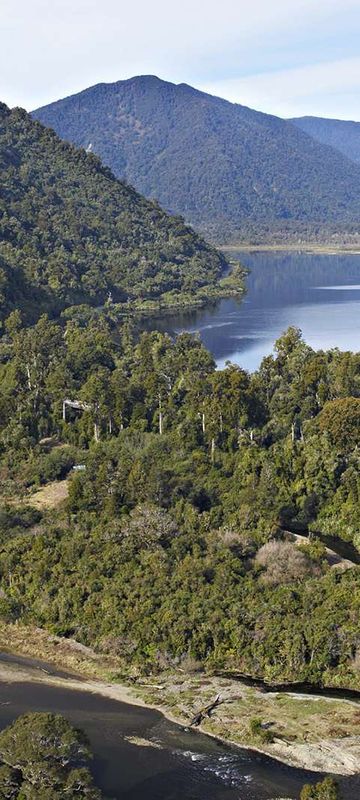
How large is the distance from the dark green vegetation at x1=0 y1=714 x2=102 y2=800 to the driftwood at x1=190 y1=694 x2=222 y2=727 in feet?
12.9

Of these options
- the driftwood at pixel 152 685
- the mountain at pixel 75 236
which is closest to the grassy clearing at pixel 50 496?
the driftwood at pixel 152 685

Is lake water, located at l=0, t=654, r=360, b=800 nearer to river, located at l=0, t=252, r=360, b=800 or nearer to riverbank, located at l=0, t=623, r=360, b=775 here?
river, located at l=0, t=252, r=360, b=800

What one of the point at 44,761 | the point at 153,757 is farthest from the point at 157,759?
the point at 44,761

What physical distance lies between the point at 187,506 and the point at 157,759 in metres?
15.5

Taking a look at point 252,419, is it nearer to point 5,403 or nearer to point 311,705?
point 5,403

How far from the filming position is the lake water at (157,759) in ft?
74.9

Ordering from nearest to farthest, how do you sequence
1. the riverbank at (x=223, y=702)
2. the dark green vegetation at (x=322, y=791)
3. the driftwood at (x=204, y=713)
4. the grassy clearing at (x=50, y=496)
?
1. the dark green vegetation at (x=322, y=791)
2. the riverbank at (x=223, y=702)
3. the driftwood at (x=204, y=713)
4. the grassy clearing at (x=50, y=496)

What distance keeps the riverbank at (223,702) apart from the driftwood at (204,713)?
0.14m

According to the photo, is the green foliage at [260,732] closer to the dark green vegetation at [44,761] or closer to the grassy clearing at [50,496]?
the dark green vegetation at [44,761]

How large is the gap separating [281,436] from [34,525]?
50.6 feet

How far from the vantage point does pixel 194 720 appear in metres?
25.8

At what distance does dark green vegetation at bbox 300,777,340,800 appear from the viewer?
2097 cm

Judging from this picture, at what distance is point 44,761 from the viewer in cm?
2189

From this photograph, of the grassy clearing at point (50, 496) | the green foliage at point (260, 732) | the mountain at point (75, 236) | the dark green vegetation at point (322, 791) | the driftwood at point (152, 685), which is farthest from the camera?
the mountain at point (75, 236)
